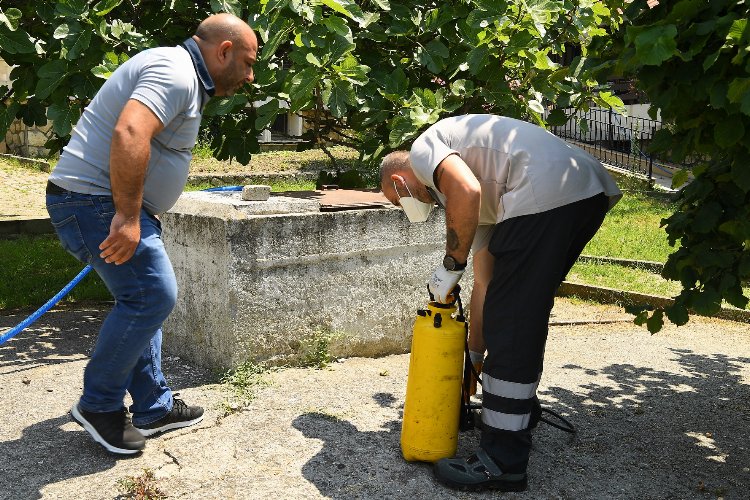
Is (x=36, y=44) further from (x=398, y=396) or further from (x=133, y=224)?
(x=398, y=396)

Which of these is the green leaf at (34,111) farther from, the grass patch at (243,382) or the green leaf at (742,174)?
the green leaf at (742,174)

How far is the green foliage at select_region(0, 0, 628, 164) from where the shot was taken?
16.8ft

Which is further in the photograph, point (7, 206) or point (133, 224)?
point (7, 206)

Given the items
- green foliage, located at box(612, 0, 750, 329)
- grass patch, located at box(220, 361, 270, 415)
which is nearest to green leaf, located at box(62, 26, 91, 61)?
grass patch, located at box(220, 361, 270, 415)

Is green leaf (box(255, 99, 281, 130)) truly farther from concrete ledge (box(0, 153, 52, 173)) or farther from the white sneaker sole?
concrete ledge (box(0, 153, 52, 173))

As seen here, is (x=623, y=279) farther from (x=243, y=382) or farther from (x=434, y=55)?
(x=243, y=382)

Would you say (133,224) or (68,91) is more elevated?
(68,91)

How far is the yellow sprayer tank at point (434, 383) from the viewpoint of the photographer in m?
3.80

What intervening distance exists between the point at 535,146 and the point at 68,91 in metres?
3.05

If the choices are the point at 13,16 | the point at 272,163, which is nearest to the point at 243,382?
the point at 13,16

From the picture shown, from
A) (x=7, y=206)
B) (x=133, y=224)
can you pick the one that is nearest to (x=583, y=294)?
(x=133, y=224)

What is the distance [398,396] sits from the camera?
477 cm

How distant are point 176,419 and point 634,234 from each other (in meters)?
7.25

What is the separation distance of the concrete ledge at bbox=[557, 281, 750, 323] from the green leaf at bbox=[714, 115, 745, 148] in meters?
4.00
